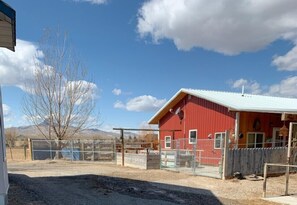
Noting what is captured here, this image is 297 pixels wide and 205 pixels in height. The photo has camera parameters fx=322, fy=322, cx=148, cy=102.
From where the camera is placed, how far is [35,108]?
30.3 metres

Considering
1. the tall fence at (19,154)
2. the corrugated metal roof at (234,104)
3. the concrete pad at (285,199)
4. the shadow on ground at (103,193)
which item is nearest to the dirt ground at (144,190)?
the shadow on ground at (103,193)

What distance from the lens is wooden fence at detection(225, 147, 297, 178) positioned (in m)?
14.5

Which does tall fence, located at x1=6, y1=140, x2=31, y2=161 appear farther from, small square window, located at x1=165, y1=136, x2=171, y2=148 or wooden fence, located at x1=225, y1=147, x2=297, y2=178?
wooden fence, located at x1=225, y1=147, x2=297, y2=178

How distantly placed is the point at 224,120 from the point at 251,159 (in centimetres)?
455

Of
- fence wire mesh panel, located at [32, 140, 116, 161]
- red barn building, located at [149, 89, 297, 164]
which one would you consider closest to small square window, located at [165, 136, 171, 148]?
red barn building, located at [149, 89, 297, 164]

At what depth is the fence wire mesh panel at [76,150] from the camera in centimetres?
2431

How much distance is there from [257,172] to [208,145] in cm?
514

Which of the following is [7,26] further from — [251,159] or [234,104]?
[234,104]

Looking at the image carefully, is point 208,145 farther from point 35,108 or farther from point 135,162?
point 35,108

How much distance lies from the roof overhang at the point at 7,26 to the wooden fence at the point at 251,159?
1019 centimetres

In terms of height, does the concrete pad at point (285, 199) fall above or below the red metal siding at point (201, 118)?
below

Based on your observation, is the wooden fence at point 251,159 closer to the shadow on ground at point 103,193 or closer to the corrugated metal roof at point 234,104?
the corrugated metal roof at point 234,104

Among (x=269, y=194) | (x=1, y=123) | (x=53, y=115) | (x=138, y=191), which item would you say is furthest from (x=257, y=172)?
(x=53, y=115)

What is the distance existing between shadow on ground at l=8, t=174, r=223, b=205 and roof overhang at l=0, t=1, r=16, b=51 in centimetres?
388
